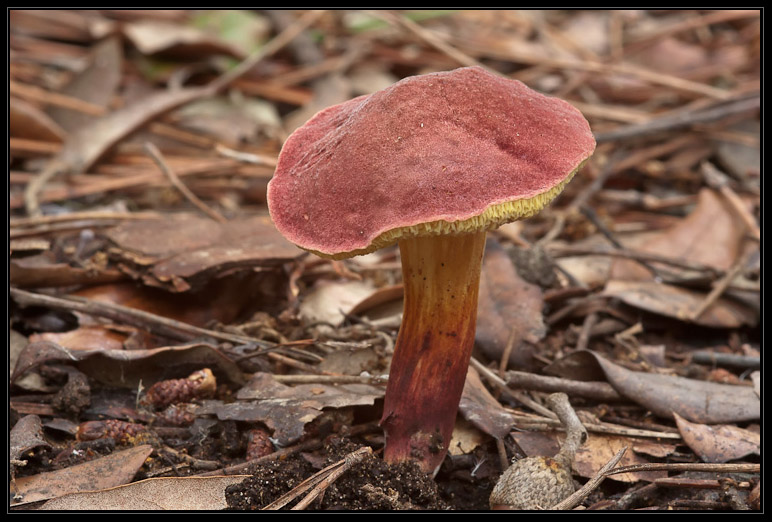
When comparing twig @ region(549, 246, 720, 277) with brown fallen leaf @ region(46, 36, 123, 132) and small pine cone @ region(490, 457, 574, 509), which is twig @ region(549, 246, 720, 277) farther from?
brown fallen leaf @ region(46, 36, 123, 132)

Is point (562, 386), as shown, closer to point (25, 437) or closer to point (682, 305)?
point (682, 305)

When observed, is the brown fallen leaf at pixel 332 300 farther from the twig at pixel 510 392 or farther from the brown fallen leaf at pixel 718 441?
the brown fallen leaf at pixel 718 441

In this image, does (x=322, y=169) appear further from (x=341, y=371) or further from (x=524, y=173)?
(x=341, y=371)

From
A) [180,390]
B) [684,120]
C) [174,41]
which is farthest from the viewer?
[174,41]

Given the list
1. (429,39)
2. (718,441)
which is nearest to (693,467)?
(718,441)

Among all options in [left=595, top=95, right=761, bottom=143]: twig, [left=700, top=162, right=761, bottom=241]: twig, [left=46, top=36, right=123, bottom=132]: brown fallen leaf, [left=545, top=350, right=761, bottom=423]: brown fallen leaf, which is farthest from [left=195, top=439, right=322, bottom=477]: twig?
[left=46, top=36, right=123, bottom=132]: brown fallen leaf

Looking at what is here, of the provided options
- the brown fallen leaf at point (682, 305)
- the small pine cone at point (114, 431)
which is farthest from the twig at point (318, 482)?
the brown fallen leaf at point (682, 305)

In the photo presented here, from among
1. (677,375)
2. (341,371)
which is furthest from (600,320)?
(341,371)
